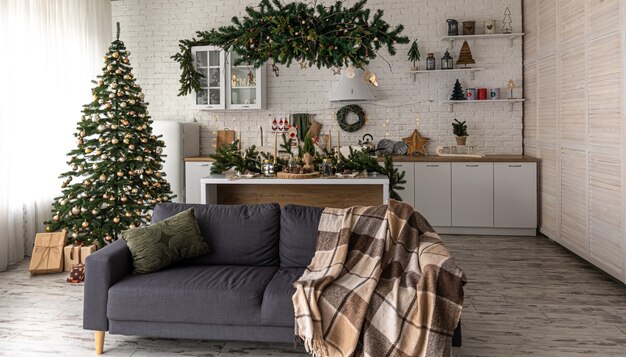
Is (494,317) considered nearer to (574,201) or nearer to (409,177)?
(574,201)

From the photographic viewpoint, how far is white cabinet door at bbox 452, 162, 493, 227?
6.73 m

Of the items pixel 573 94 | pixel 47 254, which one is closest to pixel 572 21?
pixel 573 94

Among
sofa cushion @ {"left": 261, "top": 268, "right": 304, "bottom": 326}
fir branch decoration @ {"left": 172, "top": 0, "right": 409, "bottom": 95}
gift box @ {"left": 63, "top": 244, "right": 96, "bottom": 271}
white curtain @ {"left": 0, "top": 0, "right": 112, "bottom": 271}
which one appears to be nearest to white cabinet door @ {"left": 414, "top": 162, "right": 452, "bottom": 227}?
fir branch decoration @ {"left": 172, "top": 0, "right": 409, "bottom": 95}

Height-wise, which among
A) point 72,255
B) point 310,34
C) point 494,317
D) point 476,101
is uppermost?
point 310,34

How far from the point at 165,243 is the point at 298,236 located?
85 centimetres

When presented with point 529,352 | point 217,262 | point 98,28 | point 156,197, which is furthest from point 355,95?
point 529,352

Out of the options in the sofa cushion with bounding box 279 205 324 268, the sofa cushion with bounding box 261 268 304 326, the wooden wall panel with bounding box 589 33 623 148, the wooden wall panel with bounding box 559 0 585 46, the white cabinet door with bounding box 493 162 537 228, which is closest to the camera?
the sofa cushion with bounding box 261 268 304 326

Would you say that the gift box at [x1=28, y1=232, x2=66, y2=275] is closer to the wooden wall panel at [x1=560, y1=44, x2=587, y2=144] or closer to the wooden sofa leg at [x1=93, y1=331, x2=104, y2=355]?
the wooden sofa leg at [x1=93, y1=331, x2=104, y2=355]

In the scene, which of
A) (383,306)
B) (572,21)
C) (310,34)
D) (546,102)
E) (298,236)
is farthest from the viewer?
(546,102)

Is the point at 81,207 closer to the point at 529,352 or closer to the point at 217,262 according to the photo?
the point at 217,262

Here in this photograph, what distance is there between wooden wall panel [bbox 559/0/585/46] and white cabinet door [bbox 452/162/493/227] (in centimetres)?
178

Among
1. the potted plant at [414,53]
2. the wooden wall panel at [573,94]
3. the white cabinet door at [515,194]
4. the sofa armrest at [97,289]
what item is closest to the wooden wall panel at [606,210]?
the wooden wall panel at [573,94]

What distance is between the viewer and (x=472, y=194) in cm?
678

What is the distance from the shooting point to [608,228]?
464 cm
